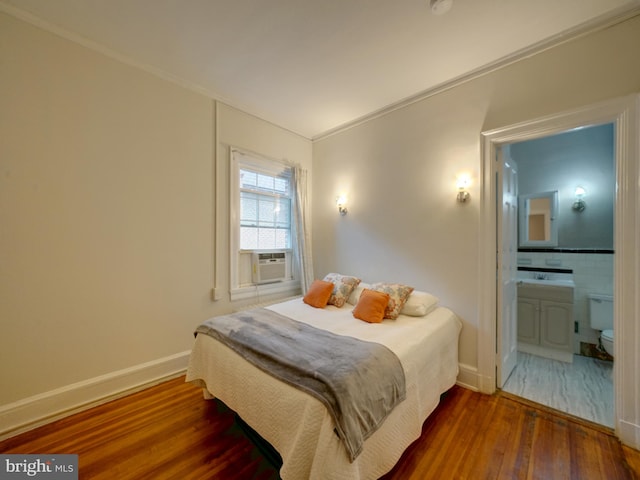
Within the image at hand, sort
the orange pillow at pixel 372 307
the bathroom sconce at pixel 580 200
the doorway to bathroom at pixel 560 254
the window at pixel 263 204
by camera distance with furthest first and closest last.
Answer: the window at pixel 263 204 < the bathroom sconce at pixel 580 200 < the doorway to bathroom at pixel 560 254 < the orange pillow at pixel 372 307

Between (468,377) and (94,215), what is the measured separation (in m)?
3.50

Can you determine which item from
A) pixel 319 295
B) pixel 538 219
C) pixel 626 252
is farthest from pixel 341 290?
pixel 538 219

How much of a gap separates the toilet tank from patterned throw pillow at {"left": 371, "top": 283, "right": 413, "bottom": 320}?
2183 mm

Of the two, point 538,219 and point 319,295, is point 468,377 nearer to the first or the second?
point 319,295

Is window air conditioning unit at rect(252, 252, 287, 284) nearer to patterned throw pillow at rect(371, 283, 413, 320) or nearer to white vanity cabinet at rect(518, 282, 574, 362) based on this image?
patterned throw pillow at rect(371, 283, 413, 320)

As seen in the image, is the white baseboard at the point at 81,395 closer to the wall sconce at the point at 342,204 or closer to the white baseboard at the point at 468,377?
the wall sconce at the point at 342,204

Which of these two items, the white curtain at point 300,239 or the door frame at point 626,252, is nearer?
the door frame at point 626,252

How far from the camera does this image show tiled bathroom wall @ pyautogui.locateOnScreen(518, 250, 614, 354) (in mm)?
2754

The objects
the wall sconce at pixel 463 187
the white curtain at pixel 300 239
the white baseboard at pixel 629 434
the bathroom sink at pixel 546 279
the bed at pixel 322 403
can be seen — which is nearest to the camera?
the bed at pixel 322 403

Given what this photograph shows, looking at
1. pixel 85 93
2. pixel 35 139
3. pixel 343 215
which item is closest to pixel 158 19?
pixel 85 93

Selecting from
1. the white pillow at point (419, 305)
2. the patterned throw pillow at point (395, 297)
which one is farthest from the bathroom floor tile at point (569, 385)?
the patterned throw pillow at point (395, 297)

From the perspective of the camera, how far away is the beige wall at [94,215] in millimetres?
1730

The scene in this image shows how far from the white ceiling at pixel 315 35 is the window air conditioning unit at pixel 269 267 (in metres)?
1.87

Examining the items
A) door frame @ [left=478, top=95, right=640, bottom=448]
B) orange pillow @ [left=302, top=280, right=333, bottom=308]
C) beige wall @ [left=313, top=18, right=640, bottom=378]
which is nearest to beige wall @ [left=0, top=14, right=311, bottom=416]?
orange pillow @ [left=302, top=280, right=333, bottom=308]
